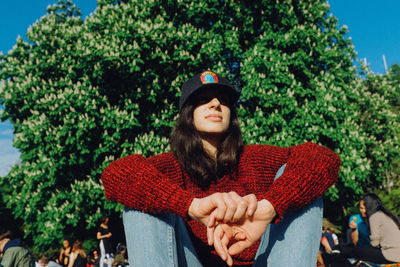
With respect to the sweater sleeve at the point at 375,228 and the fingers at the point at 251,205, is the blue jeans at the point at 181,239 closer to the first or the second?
the fingers at the point at 251,205

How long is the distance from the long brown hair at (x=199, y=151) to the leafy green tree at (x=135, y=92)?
5.93 metres

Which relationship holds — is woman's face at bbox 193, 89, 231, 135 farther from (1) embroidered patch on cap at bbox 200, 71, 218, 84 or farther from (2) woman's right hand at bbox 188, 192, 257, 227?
(2) woman's right hand at bbox 188, 192, 257, 227

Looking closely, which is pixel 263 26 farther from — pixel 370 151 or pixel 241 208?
pixel 241 208

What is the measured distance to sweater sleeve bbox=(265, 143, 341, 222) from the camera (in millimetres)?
1456

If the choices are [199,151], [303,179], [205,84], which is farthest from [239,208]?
[205,84]

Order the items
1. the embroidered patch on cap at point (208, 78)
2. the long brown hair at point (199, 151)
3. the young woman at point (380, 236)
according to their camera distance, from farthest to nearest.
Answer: the young woman at point (380, 236) < the embroidered patch on cap at point (208, 78) < the long brown hair at point (199, 151)

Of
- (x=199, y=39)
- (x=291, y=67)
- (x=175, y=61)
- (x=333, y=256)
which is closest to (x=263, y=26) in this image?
(x=291, y=67)

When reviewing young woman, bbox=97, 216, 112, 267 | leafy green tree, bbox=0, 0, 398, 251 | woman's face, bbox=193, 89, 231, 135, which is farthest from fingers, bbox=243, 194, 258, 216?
young woman, bbox=97, 216, 112, 267

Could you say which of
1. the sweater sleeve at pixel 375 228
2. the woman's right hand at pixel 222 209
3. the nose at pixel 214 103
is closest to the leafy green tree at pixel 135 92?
the sweater sleeve at pixel 375 228

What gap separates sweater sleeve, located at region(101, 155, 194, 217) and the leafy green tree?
21.6ft

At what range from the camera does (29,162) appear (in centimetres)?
906

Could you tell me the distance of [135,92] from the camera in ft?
29.1

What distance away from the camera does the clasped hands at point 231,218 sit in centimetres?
136

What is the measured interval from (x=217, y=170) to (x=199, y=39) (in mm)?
7437
